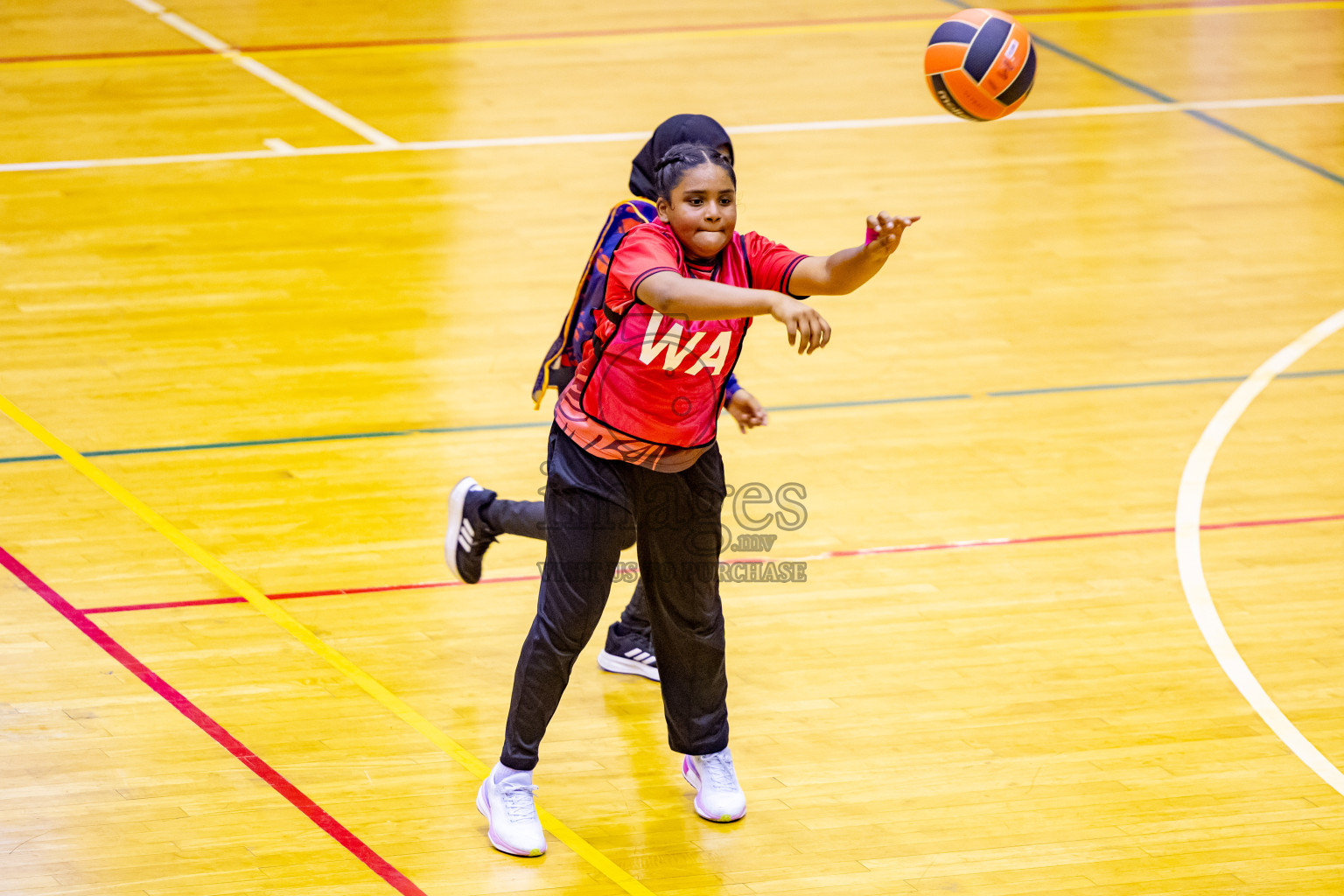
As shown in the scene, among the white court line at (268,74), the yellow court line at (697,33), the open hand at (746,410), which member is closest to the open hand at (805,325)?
the open hand at (746,410)

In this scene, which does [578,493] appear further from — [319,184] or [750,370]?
[319,184]

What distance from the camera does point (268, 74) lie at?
36.3 ft

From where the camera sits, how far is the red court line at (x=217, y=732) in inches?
162

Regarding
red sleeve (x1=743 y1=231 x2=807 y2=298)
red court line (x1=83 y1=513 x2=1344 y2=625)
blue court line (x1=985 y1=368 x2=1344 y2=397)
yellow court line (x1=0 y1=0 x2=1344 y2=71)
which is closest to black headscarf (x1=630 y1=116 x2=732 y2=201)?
red sleeve (x1=743 y1=231 x2=807 y2=298)

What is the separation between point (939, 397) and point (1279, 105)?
514 centimetres

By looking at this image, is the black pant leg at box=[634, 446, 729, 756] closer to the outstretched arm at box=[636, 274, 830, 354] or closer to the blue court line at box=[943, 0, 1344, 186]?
the outstretched arm at box=[636, 274, 830, 354]

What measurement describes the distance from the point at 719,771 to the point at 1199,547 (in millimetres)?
2311

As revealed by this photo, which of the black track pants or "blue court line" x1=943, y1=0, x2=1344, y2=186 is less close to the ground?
"blue court line" x1=943, y1=0, x2=1344, y2=186

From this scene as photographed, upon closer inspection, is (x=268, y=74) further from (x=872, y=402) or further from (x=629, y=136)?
(x=872, y=402)

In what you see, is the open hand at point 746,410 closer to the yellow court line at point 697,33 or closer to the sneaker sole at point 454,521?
the sneaker sole at point 454,521

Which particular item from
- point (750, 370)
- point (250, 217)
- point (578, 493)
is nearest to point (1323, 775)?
point (578, 493)

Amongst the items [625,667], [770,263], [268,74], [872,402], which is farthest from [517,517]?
[268,74]

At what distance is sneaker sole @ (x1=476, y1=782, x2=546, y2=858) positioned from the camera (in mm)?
4152

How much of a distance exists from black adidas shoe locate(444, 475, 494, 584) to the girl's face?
1462 mm
